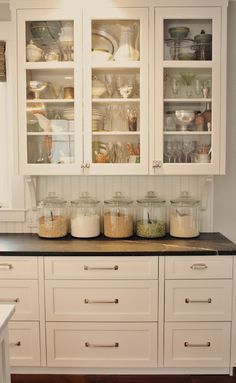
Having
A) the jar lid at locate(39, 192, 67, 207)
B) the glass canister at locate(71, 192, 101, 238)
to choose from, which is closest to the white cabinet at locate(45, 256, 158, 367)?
the glass canister at locate(71, 192, 101, 238)

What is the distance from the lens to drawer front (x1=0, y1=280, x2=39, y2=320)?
7.90 feet

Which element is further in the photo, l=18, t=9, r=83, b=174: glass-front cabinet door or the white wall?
the white wall

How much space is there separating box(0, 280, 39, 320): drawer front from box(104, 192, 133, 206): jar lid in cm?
76

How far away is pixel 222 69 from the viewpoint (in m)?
2.50

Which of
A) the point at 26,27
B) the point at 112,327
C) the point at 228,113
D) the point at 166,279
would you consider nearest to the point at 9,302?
the point at 112,327

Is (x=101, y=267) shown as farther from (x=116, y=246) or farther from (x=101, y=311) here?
(x=101, y=311)

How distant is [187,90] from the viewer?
2617mm

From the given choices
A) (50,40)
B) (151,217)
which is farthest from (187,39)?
(151,217)

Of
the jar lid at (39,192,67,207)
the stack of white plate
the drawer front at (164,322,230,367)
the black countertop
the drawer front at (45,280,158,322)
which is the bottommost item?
the drawer front at (164,322,230,367)

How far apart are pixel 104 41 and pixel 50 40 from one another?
358 mm

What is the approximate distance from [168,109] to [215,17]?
64 centimetres

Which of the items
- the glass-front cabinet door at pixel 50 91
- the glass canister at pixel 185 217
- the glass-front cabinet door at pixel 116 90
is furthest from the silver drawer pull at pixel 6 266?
the glass canister at pixel 185 217

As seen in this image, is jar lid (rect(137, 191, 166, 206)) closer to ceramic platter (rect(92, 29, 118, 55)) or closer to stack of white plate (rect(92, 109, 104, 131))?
stack of white plate (rect(92, 109, 104, 131))

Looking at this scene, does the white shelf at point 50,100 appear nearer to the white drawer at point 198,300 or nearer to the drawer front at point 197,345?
the white drawer at point 198,300
